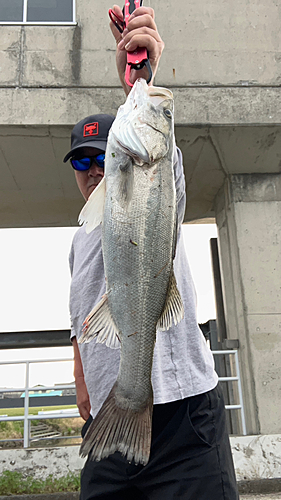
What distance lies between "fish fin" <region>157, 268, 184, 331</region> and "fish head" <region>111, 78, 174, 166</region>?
445mm

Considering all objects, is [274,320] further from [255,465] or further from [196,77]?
[196,77]

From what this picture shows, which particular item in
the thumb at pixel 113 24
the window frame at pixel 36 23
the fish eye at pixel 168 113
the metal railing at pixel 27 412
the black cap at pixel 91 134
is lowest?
the metal railing at pixel 27 412

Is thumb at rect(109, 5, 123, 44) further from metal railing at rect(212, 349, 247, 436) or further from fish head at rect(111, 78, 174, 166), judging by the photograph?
metal railing at rect(212, 349, 247, 436)

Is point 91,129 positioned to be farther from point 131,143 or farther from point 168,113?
point 131,143

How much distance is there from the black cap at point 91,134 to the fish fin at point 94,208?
68 cm

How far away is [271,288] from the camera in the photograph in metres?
6.10

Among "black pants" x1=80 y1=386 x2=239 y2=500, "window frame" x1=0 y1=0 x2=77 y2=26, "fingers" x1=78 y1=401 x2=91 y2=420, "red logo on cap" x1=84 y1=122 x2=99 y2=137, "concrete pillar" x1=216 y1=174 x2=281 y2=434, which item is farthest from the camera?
"window frame" x1=0 y1=0 x2=77 y2=26

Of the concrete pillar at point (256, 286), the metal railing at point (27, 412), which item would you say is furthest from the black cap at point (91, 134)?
the concrete pillar at point (256, 286)

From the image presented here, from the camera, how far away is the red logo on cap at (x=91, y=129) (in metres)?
2.26

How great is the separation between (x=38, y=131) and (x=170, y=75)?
6.82ft

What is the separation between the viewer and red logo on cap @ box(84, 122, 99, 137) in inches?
88.9

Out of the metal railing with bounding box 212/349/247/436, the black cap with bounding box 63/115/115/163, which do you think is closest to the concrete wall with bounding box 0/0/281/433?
the metal railing with bounding box 212/349/247/436

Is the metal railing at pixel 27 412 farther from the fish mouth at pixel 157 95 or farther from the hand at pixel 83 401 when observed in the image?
the fish mouth at pixel 157 95

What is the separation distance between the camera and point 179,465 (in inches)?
63.4
